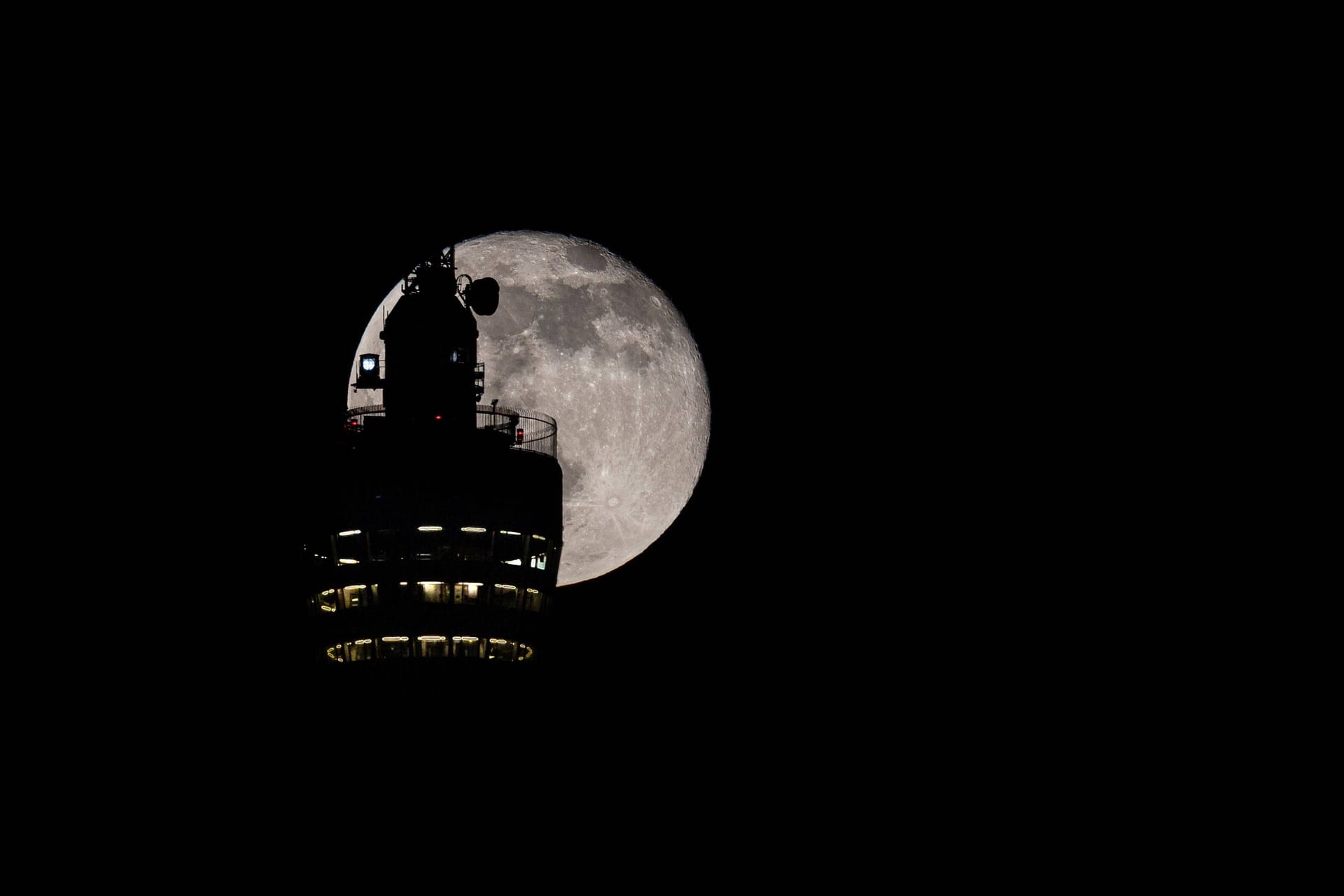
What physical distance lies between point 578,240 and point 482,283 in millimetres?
5217

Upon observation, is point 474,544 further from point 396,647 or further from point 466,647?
point 396,647

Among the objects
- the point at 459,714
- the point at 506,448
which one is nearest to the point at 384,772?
the point at 459,714

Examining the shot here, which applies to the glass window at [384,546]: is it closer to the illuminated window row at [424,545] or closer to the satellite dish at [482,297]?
the illuminated window row at [424,545]

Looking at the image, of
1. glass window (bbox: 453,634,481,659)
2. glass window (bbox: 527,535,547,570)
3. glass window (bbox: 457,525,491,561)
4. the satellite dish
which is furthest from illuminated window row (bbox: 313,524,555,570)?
the satellite dish

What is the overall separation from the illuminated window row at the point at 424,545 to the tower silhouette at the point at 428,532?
0.16 ft

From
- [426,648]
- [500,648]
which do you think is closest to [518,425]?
[500,648]

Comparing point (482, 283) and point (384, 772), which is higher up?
point (482, 283)

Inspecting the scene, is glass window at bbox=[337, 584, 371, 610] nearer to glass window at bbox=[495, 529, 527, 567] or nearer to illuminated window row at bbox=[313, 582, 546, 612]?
illuminated window row at bbox=[313, 582, 546, 612]

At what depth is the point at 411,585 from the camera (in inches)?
7456

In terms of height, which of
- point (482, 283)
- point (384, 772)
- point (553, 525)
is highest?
point (482, 283)

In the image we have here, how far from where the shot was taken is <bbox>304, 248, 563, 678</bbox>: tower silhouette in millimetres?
189250

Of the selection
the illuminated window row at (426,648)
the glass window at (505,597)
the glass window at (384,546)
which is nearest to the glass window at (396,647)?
the illuminated window row at (426,648)

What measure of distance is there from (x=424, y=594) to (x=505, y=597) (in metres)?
Answer: 4.07

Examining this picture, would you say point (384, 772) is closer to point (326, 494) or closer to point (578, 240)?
point (326, 494)
